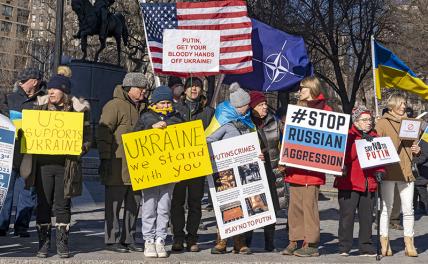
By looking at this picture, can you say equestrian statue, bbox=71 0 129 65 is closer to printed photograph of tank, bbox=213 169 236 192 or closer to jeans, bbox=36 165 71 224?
printed photograph of tank, bbox=213 169 236 192

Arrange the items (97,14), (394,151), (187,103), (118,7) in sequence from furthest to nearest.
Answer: (118,7)
(97,14)
(187,103)
(394,151)

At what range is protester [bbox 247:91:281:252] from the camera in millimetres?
8500

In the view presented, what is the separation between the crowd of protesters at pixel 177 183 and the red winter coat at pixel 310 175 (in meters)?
0.01

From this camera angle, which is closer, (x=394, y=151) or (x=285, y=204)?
(x=394, y=151)

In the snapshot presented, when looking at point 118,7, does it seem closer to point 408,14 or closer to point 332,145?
point 408,14

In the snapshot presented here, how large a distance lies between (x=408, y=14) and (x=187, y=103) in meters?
27.1

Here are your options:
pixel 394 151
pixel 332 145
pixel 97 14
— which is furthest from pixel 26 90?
pixel 97 14

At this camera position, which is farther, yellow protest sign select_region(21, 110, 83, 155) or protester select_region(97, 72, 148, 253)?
protester select_region(97, 72, 148, 253)

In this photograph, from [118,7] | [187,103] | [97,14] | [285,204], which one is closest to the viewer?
[187,103]

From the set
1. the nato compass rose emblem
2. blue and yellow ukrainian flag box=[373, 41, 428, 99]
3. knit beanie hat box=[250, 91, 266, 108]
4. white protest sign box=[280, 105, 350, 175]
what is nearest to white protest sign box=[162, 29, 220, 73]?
knit beanie hat box=[250, 91, 266, 108]

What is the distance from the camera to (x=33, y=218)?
35.2ft

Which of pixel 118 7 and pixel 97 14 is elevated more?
pixel 118 7

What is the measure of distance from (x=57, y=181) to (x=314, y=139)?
9.06ft

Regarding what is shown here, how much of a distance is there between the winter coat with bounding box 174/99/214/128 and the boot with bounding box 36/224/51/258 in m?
2.10
